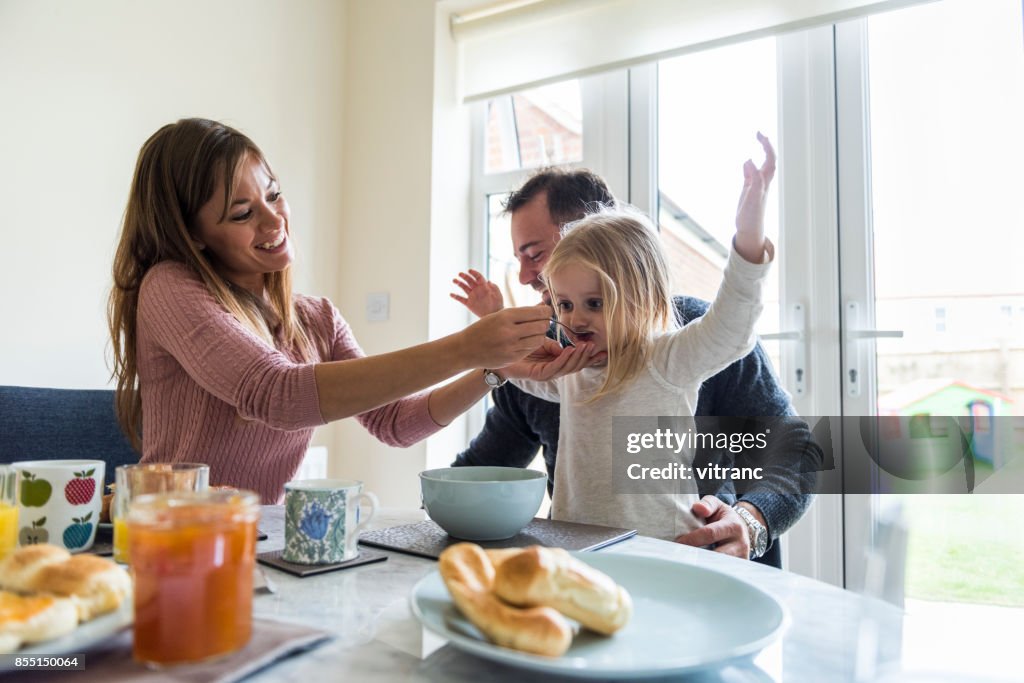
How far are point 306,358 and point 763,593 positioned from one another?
104cm

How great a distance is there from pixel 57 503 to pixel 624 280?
0.91 m

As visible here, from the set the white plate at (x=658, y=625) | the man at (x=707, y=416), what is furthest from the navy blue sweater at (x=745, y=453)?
the white plate at (x=658, y=625)

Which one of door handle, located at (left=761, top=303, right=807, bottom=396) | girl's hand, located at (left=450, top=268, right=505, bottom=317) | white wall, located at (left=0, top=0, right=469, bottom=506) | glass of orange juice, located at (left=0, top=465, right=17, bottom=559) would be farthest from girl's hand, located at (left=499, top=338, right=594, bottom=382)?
white wall, located at (left=0, top=0, right=469, bottom=506)

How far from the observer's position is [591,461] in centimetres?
122

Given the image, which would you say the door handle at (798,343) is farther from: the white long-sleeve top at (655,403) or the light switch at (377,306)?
the light switch at (377,306)

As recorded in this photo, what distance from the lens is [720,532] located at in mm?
1157

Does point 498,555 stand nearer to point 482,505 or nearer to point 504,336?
point 482,505

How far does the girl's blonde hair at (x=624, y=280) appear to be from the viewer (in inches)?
48.1

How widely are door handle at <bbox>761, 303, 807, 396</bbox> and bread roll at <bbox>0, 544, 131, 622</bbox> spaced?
1.94 m

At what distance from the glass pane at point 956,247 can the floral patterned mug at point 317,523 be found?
1.63m

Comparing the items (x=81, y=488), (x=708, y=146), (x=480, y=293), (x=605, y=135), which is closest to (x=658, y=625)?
(x=81, y=488)

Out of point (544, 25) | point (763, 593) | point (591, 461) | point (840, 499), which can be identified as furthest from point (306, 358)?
point (544, 25)

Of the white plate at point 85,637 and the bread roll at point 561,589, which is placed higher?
the bread roll at point 561,589

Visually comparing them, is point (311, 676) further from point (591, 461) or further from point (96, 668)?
point (591, 461)
